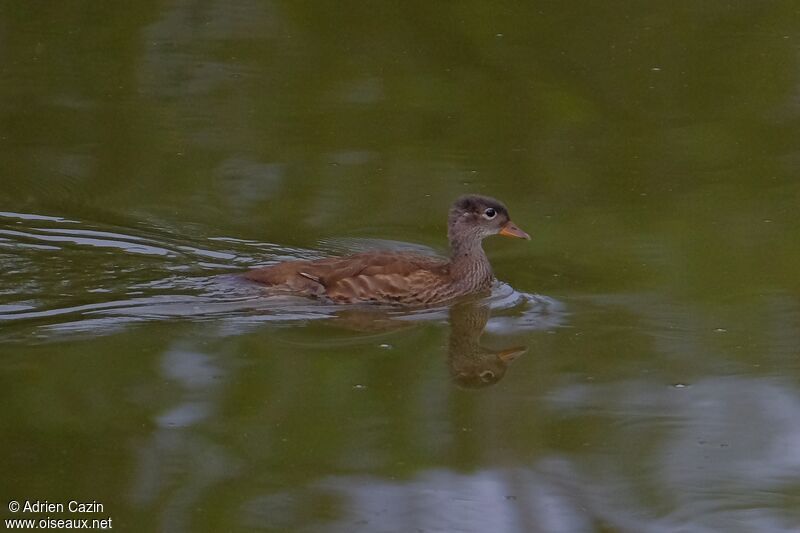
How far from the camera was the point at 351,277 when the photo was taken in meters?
8.70

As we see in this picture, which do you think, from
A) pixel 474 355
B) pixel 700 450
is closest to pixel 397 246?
pixel 474 355

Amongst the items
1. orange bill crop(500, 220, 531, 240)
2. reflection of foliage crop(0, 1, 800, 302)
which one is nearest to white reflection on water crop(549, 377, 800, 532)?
reflection of foliage crop(0, 1, 800, 302)

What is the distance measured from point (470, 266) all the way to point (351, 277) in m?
0.74

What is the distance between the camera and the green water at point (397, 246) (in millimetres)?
6453

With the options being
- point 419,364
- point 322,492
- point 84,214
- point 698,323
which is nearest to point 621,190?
point 698,323

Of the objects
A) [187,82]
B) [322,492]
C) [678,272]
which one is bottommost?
[322,492]

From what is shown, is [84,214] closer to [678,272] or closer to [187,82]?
[187,82]

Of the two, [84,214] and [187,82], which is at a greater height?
[187,82]

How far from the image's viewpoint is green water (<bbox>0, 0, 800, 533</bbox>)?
6.45 m

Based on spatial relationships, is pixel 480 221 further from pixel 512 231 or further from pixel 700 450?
pixel 700 450

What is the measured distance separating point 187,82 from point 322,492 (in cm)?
581

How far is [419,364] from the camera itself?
7727mm

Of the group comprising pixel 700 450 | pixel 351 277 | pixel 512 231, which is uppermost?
pixel 512 231

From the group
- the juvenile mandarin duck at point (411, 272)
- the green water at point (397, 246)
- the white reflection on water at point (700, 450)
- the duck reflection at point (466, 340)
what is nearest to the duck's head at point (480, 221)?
the juvenile mandarin duck at point (411, 272)
